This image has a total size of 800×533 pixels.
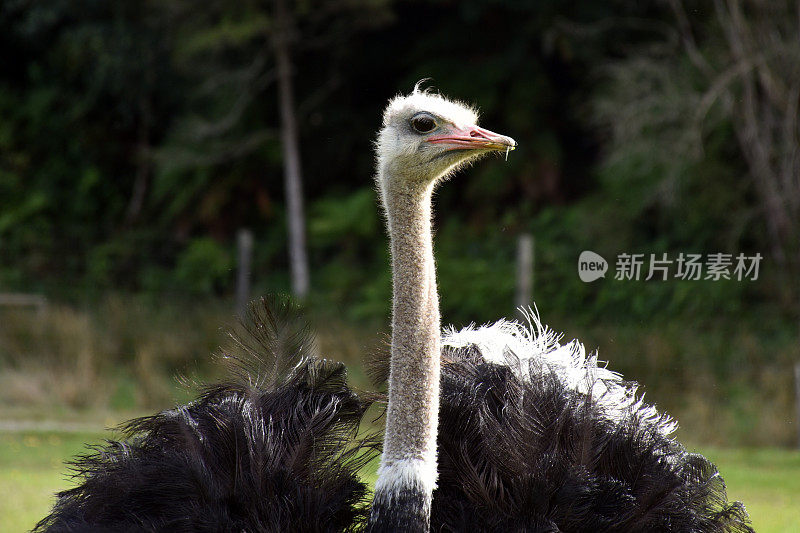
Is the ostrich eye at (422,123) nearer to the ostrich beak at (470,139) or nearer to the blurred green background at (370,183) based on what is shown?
the ostrich beak at (470,139)

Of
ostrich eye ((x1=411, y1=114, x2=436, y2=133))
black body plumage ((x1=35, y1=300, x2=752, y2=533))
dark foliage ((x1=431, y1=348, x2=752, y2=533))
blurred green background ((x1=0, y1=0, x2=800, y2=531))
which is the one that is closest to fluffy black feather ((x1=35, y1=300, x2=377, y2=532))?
black body plumage ((x1=35, y1=300, x2=752, y2=533))

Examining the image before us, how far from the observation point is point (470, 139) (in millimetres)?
2834

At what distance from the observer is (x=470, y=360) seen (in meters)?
3.56

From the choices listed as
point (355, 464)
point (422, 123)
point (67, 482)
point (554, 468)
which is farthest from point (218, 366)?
point (422, 123)

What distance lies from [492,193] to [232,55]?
141 inches

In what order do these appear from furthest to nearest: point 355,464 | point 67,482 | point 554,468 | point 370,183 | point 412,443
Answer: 1. point 370,183
2. point 67,482
3. point 355,464
4. point 554,468
5. point 412,443

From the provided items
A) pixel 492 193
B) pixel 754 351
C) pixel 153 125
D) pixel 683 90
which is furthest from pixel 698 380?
pixel 153 125

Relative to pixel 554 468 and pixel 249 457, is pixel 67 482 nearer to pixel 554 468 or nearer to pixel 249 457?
pixel 249 457

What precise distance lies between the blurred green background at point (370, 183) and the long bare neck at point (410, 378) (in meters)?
5.12

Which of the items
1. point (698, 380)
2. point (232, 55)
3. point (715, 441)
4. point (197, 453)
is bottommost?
point (197, 453)

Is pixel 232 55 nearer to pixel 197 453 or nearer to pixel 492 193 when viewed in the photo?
pixel 492 193

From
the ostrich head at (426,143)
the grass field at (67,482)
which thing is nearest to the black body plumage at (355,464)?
the ostrich head at (426,143)

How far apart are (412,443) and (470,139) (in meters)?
0.76

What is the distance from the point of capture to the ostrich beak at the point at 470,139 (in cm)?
279
